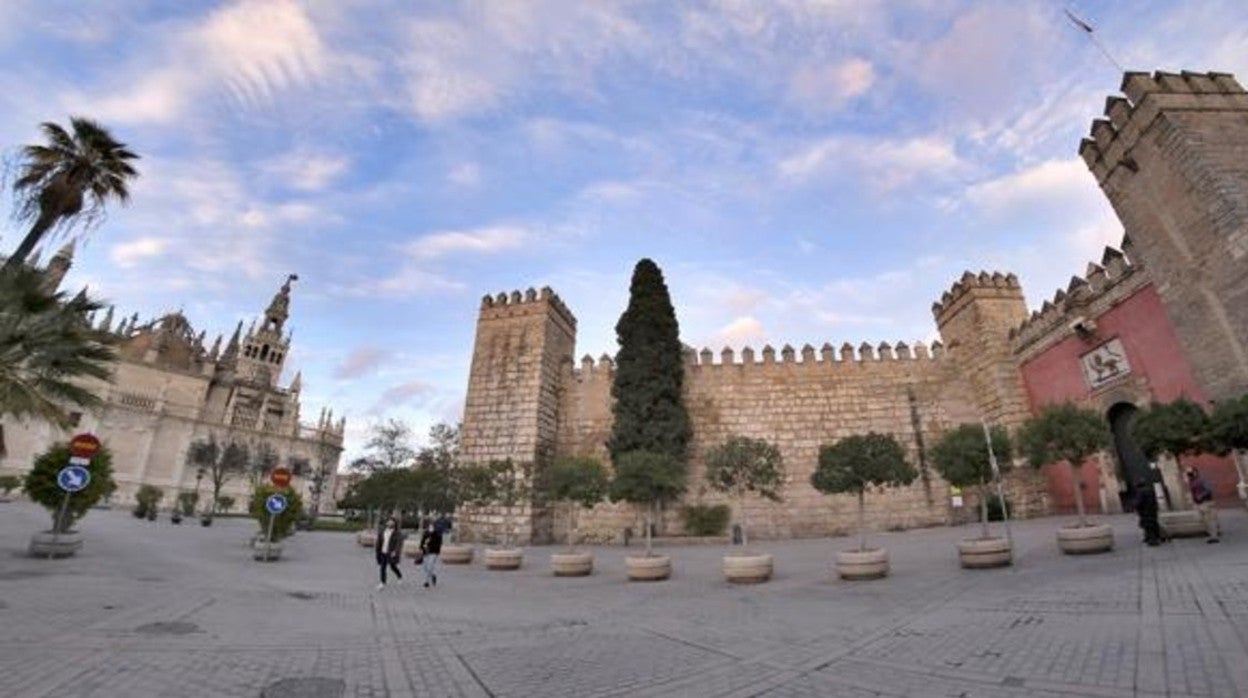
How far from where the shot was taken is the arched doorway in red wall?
17016 millimetres

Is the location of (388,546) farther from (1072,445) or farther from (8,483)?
(8,483)

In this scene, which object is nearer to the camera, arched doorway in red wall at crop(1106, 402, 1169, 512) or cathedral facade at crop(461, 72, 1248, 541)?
cathedral facade at crop(461, 72, 1248, 541)

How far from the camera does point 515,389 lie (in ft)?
79.8

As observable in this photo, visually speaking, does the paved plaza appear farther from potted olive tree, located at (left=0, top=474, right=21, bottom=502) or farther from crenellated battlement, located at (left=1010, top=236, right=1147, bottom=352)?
potted olive tree, located at (left=0, top=474, right=21, bottom=502)

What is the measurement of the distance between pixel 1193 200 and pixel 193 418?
65.1m

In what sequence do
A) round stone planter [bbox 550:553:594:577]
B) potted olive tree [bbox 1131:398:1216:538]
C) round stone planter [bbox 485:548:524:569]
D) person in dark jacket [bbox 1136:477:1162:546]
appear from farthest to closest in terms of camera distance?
round stone planter [bbox 485:548:524:569], round stone planter [bbox 550:553:594:577], potted olive tree [bbox 1131:398:1216:538], person in dark jacket [bbox 1136:477:1162:546]

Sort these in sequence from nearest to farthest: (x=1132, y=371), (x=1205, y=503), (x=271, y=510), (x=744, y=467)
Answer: (x=1205, y=503) < (x=744, y=467) < (x=271, y=510) < (x=1132, y=371)

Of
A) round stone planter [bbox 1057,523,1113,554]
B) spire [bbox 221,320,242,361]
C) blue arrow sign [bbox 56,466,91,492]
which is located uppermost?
spire [bbox 221,320,242,361]

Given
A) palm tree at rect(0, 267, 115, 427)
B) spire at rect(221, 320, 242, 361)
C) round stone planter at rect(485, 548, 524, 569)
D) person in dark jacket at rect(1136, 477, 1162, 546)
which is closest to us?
palm tree at rect(0, 267, 115, 427)

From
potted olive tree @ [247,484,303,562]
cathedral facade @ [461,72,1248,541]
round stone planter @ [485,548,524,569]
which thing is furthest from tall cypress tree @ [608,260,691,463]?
potted olive tree @ [247,484,303,562]

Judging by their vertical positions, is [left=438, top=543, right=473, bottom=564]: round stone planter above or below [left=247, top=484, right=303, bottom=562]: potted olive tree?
below

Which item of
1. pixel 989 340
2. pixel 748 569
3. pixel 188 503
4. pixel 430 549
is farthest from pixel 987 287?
pixel 188 503

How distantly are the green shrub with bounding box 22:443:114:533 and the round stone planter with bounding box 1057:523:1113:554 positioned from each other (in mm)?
20770

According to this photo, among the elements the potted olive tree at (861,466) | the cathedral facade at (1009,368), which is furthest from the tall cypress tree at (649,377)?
the potted olive tree at (861,466)
